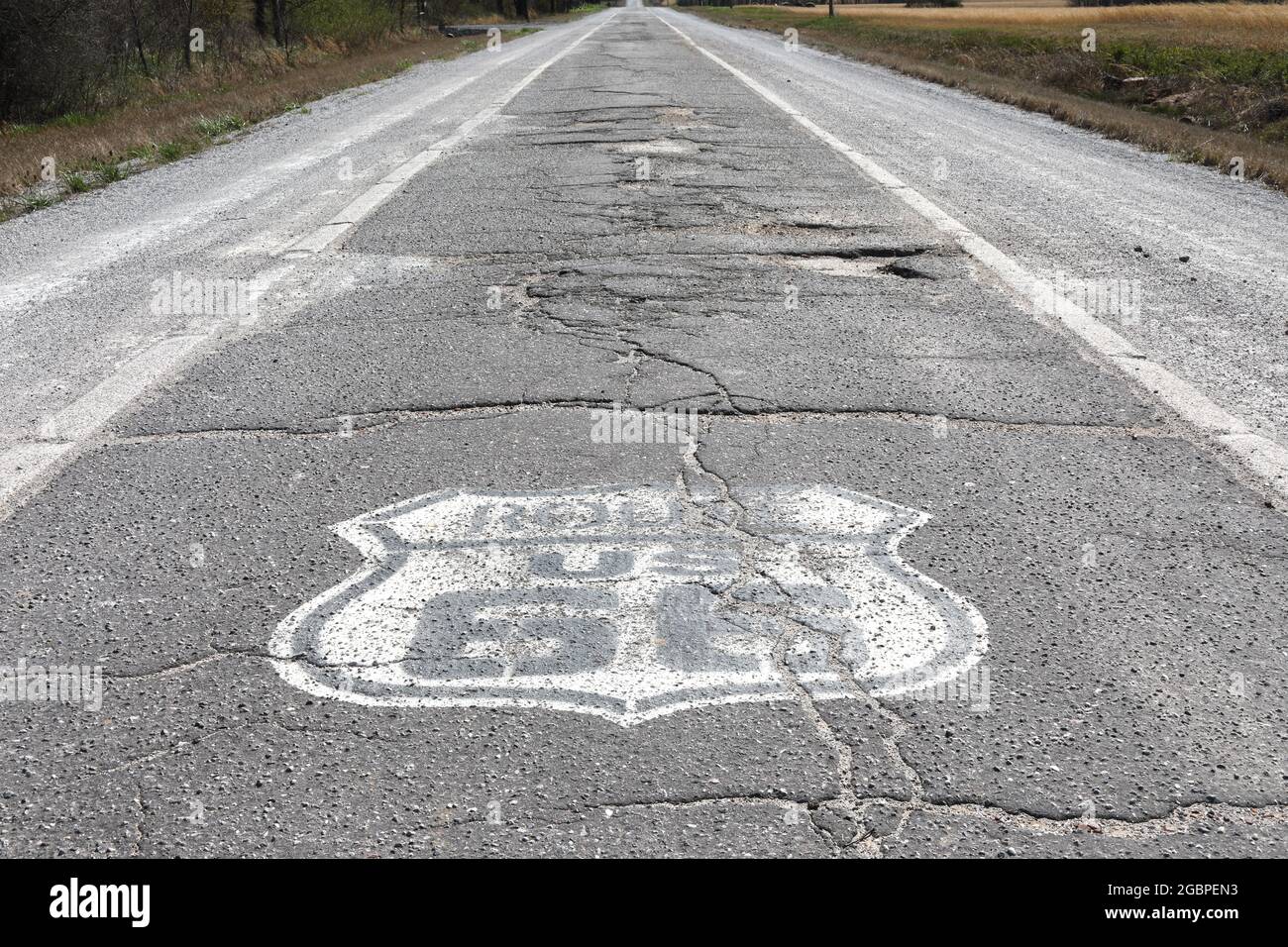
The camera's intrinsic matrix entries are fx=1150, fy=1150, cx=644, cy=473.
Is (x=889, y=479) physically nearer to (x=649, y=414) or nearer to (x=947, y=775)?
(x=649, y=414)

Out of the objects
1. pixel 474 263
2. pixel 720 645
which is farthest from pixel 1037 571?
pixel 474 263

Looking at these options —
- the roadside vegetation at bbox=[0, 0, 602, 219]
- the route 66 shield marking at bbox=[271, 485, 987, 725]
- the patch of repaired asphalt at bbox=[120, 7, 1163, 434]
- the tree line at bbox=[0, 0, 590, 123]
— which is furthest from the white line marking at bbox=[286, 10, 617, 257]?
the tree line at bbox=[0, 0, 590, 123]

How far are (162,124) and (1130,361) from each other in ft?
39.2

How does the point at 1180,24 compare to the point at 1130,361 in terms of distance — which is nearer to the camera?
the point at 1130,361

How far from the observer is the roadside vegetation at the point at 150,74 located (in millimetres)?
10711

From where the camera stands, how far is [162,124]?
43.1 feet

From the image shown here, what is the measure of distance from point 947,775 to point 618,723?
0.62 m

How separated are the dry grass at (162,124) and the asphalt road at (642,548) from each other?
3610 mm

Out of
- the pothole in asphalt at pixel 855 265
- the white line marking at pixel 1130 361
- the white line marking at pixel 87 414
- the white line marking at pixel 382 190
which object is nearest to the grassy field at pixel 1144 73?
the white line marking at pixel 1130 361

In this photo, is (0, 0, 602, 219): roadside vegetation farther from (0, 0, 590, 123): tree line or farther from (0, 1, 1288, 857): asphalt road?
(0, 1, 1288, 857): asphalt road

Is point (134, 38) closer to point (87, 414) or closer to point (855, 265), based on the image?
point (855, 265)

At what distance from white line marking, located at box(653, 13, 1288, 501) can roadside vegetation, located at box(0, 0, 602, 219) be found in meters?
6.35

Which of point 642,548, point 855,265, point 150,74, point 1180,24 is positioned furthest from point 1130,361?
point 1180,24

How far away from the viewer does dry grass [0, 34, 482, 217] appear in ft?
31.6
